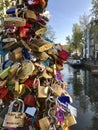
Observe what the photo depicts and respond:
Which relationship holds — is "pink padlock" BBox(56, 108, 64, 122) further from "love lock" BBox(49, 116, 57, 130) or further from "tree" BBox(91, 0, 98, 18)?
"tree" BBox(91, 0, 98, 18)

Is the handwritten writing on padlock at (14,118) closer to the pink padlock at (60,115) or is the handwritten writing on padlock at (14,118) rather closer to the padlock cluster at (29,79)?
the padlock cluster at (29,79)

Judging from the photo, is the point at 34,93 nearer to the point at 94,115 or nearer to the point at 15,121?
the point at 15,121

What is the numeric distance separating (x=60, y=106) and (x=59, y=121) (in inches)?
5.6

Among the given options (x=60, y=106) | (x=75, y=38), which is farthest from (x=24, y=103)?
(x=75, y=38)

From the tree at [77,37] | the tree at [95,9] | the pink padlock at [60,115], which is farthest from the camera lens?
the tree at [77,37]

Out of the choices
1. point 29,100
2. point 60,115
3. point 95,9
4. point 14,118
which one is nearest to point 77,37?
point 95,9

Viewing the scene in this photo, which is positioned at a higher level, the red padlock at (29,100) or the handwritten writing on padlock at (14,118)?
the red padlock at (29,100)

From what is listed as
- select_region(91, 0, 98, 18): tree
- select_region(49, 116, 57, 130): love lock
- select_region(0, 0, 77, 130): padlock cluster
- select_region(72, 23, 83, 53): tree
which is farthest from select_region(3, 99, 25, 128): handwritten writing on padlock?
select_region(72, 23, 83, 53): tree

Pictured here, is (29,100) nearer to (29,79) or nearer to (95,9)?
(29,79)

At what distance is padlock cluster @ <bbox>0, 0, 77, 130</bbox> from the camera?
120 inches

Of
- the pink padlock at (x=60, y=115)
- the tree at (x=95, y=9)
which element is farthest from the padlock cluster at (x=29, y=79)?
the tree at (x=95, y=9)

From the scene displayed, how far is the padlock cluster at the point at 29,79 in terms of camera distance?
3045 millimetres

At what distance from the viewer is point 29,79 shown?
10.4 ft

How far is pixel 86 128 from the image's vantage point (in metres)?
9.47
